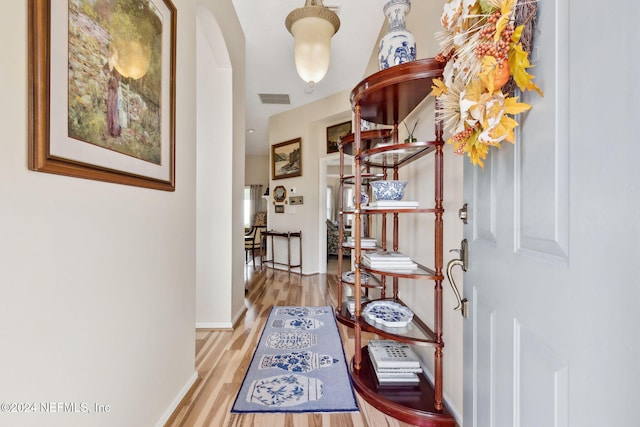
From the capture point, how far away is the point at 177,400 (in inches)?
59.7

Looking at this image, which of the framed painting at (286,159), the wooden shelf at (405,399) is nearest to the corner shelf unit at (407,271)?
the wooden shelf at (405,399)

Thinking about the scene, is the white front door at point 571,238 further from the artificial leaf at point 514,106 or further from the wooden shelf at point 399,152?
the wooden shelf at point 399,152

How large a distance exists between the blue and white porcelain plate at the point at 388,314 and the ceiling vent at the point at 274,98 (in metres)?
3.67

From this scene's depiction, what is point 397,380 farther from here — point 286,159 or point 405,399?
point 286,159

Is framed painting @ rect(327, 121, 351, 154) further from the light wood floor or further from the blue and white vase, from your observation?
the blue and white vase

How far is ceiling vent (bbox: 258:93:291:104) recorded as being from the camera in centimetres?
436

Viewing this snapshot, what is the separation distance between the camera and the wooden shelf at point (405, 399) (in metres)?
1.40

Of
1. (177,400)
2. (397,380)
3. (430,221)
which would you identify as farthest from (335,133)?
(177,400)

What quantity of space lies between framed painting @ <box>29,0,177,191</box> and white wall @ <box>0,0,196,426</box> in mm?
34

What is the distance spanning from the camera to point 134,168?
3.79 feet

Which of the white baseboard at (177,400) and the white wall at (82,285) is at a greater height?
the white wall at (82,285)

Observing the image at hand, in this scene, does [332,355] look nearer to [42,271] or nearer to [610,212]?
[42,271]

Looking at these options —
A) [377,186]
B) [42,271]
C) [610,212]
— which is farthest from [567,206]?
[42,271]

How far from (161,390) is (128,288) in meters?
0.63
